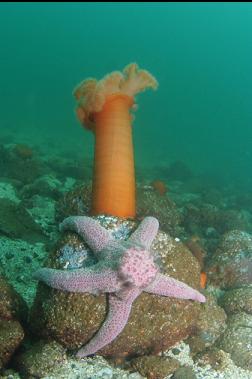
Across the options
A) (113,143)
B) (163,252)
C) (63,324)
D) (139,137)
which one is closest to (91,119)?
(113,143)

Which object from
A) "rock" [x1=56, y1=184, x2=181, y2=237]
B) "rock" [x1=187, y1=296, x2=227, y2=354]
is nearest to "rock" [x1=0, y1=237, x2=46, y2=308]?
"rock" [x1=56, y1=184, x2=181, y2=237]

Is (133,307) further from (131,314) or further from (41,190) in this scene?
(41,190)

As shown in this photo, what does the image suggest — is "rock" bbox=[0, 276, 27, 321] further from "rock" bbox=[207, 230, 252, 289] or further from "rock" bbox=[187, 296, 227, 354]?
"rock" bbox=[207, 230, 252, 289]

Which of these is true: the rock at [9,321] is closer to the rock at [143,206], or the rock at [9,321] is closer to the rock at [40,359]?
the rock at [40,359]

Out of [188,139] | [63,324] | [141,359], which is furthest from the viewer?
[188,139]

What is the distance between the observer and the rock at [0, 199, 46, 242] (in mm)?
8016

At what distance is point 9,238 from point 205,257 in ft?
12.6

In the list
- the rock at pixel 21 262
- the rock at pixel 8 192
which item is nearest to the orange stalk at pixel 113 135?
the rock at pixel 21 262

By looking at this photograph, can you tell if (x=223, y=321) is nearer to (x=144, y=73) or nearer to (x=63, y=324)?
(x=63, y=324)

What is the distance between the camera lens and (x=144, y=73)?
6.97 m

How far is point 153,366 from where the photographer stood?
17.4 feet

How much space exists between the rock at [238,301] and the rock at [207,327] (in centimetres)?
41

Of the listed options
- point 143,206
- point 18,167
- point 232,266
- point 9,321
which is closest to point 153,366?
point 9,321

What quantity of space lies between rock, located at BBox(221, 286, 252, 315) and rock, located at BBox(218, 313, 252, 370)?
0.26 m
